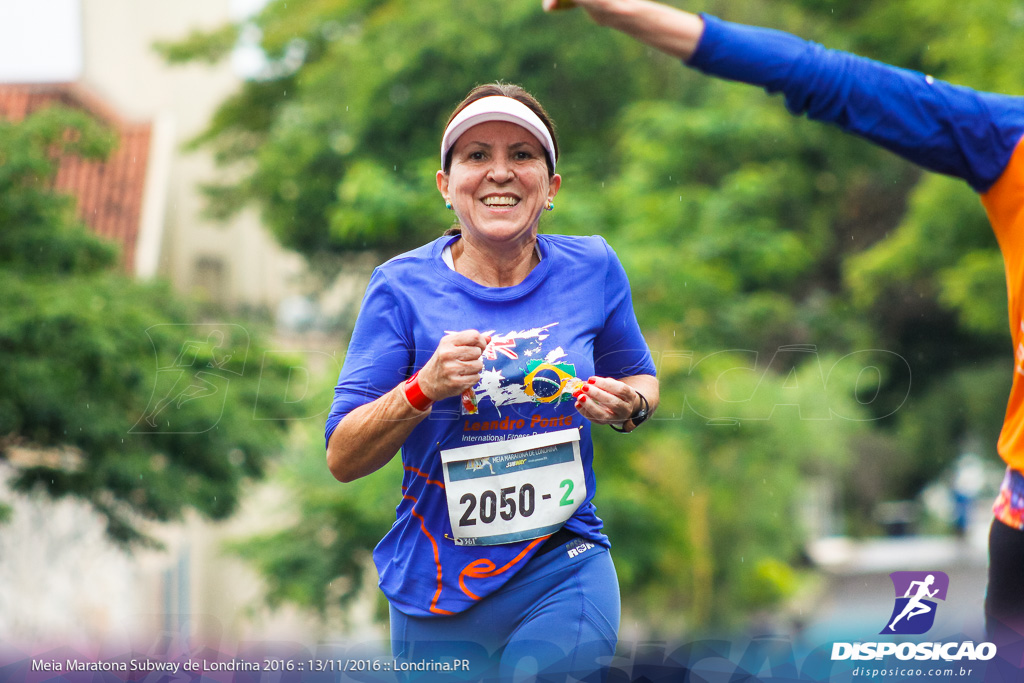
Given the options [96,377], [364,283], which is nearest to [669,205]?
[364,283]

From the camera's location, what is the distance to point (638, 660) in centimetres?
235

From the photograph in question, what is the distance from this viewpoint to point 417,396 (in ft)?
7.49

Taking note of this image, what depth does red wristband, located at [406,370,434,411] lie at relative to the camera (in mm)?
2279

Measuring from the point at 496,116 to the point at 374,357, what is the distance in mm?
621

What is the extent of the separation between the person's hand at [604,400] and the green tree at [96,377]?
6018 millimetres

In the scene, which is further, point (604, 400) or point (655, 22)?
point (604, 400)

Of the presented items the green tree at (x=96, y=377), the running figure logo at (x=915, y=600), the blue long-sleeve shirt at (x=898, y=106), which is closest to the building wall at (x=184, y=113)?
the green tree at (x=96, y=377)

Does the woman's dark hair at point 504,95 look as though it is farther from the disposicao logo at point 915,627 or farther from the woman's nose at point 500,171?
the disposicao logo at point 915,627

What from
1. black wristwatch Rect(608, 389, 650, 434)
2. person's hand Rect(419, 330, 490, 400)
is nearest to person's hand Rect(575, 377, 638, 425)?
black wristwatch Rect(608, 389, 650, 434)

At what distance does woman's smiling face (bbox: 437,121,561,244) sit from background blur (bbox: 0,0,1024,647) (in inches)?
132

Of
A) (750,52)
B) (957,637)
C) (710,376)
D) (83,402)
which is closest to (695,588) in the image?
(710,376)

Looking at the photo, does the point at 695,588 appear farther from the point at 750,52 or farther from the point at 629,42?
the point at 750,52

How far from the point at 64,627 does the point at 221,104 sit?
7.55 metres

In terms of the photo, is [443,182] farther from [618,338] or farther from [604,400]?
[604,400]
